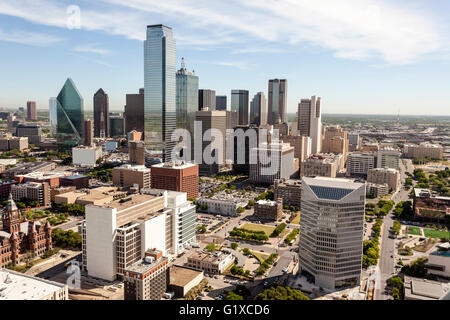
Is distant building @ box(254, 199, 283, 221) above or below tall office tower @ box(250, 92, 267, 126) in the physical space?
below

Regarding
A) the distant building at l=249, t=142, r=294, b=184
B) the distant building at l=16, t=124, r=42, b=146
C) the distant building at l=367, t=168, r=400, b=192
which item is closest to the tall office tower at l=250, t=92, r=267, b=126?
the distant building at l=249, t=142, r=294, b=184

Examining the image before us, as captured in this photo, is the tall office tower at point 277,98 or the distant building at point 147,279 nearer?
the distant building at point 147,279

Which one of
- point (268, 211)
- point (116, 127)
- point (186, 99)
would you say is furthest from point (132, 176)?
point (116, 127)

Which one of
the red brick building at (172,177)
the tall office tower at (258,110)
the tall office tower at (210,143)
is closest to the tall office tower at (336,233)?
the red brick building at (172,177)

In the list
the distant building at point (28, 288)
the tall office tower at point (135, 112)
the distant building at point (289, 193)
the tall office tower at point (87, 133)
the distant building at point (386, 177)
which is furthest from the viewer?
the tall office tower at point (135, 112)

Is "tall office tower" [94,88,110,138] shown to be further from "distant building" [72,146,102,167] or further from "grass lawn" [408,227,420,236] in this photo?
"grass lawn" [408,227,420,236]

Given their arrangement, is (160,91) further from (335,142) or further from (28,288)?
(28,288)

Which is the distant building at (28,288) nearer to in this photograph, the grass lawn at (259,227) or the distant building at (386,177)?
the grass lawn at (259,227)
